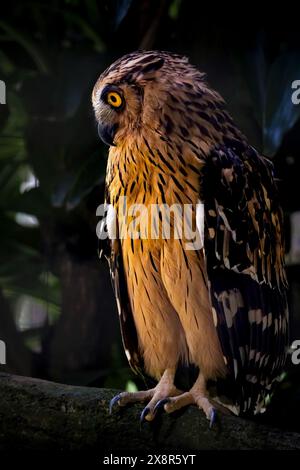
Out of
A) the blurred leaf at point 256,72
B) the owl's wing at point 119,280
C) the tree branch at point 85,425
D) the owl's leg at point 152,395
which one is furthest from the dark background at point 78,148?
the tree branch at point 85,425

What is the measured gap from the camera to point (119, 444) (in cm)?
120

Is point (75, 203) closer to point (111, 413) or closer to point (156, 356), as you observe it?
point (156, 356)

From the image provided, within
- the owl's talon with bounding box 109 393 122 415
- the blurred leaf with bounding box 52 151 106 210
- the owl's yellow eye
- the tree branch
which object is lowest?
the tree branch

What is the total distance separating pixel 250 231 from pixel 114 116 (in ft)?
1.03

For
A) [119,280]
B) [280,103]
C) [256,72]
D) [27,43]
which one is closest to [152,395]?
[119,280]

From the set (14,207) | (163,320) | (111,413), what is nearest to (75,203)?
(14,207)

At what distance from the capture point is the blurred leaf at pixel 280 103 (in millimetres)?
1529

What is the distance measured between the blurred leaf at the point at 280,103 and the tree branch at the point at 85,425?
0.58 metres

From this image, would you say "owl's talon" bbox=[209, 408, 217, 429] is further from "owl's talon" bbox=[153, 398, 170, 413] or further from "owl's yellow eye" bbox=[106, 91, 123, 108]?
"owl's yellow eye" bbox=[106, 91, 123, 108]

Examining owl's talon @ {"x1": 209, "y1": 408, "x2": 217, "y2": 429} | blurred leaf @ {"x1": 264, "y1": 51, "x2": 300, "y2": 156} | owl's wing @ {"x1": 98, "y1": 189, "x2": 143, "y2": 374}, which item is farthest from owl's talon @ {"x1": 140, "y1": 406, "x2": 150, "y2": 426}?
blurred leaf @ {"x1": 264, "y1": 51, "x2": 300, "y2": 156}

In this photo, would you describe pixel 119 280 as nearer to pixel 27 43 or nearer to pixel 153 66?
pixel 153 66

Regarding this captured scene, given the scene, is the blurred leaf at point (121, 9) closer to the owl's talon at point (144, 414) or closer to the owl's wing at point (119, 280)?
the owl's wing at point (119, 280)

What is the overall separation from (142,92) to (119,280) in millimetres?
341

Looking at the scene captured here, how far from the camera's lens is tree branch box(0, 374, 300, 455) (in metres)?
1.19
